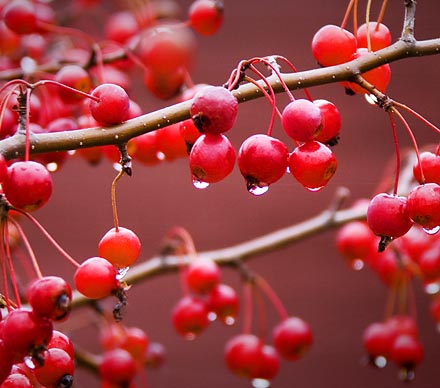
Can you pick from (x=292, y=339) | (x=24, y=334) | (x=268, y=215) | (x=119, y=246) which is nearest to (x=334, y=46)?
(x=119, y=246)

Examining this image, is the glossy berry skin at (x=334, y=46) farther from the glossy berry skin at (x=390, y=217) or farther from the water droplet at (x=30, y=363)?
the water droplet at (x=30, y=363)

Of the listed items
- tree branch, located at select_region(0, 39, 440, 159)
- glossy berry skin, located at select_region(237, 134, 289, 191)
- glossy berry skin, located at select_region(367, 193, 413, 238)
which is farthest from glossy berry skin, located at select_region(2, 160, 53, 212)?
glossy berry skin, located at select_region(367, 193, 413, 238)

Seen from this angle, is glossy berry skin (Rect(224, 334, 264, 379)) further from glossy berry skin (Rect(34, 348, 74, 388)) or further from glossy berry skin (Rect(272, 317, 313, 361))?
glossy berry skin (Rect(34, 348, 74, 388))

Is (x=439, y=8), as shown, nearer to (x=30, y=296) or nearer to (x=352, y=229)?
(x=352, y=229)

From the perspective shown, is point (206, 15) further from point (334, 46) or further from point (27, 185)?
point (27, 185)

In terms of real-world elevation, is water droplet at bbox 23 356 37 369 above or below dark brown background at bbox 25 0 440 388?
below

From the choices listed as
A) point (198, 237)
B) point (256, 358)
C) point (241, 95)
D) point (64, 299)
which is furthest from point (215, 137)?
point (198, 237)
